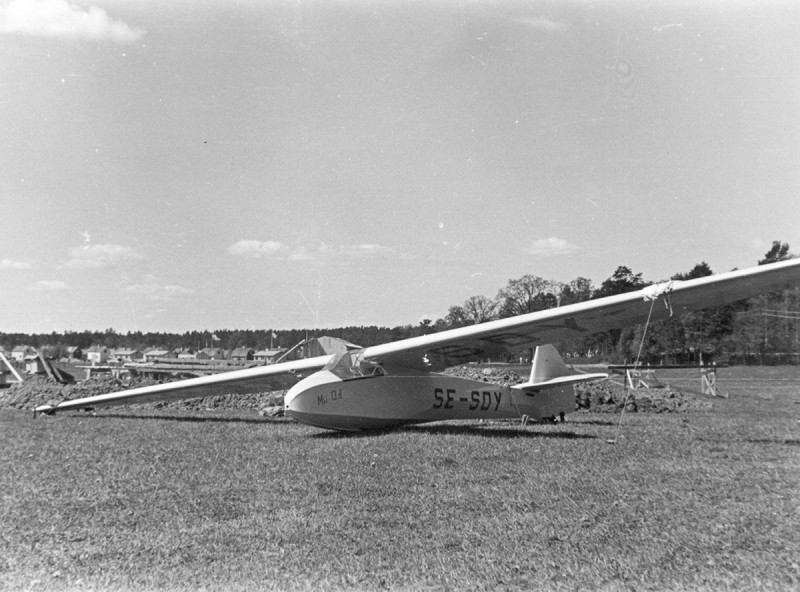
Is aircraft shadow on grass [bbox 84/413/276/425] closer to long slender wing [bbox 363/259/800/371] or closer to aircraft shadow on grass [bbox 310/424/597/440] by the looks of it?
aircraft shadow on grass [bbox 310/424/597/440]

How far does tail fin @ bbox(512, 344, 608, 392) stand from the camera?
47.7 ft

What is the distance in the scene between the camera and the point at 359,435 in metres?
11.7

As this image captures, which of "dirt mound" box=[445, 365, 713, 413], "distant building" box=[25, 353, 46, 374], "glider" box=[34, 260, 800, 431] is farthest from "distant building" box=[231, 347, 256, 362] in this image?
"glider" box=[34, 260, 800, 431]

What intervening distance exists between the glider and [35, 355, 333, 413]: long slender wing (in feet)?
0.08

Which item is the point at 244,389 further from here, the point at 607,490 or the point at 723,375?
the point at 723,375

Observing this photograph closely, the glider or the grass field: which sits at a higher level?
the glider

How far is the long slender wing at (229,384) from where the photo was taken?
45.8 ft

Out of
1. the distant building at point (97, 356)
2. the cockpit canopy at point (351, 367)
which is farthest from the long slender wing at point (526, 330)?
the distant building at point (97, 356)

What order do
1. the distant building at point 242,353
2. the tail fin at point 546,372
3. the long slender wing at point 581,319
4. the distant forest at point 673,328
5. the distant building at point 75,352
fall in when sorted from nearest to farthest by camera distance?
1. the long slender wing at point 581,319
2. the tail fin at point 546,372
3. the distant forest at point 673,328
4. the distant building at point 75,352
5. the distant building at point 242,353

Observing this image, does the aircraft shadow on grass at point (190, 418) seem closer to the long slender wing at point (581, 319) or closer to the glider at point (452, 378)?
the glider at point (452, 378)

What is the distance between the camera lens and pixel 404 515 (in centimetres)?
552

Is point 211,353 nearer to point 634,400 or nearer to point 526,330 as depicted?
point 634,400

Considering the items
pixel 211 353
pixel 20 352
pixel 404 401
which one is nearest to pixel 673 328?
pixel 404 401

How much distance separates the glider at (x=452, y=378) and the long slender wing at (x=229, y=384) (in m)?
0.02
